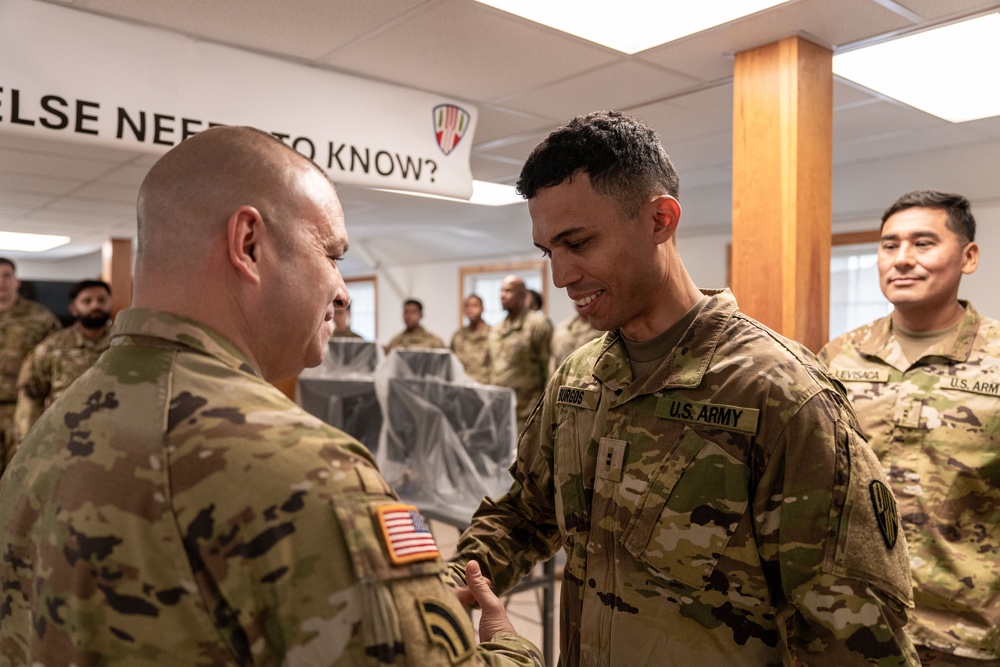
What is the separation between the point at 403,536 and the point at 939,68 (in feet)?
10.5

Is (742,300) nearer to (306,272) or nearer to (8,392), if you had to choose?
(306,272)

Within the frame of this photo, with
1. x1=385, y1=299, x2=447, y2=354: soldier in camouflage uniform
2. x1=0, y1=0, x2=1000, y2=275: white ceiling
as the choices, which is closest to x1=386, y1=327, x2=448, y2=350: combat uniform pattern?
x1=385, y1=299, x2=447, y2=354: soldier in camouflage uniform

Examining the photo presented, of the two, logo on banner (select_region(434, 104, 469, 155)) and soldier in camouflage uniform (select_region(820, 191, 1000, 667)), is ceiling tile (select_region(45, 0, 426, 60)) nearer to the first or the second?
logo on banner (select_region(434, 104, 469, 155))

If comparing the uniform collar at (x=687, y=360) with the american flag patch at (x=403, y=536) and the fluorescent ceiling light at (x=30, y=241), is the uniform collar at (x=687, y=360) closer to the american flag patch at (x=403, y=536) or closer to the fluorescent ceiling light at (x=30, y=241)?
the american flag patch at (x=403, y=536)

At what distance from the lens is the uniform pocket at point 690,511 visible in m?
1.14

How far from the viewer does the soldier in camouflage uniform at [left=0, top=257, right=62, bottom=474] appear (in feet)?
15.9

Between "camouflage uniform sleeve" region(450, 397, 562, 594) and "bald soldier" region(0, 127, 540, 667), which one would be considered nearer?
"bald soldier" region(0, 127, 540, 667)

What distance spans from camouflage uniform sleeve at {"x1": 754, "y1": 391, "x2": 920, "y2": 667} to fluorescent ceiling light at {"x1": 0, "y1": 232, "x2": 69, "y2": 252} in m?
8.78

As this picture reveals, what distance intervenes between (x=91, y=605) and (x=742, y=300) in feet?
7.56

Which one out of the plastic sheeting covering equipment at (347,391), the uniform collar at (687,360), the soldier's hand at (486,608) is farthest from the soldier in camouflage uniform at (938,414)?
the plastic sheeting covering equipment at (347,391)

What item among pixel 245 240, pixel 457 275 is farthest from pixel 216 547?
pixel 457 275

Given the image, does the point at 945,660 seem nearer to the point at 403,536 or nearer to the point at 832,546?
the point at 832,546

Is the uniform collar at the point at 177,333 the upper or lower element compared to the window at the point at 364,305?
lower

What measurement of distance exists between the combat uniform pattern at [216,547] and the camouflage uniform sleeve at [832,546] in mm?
573
